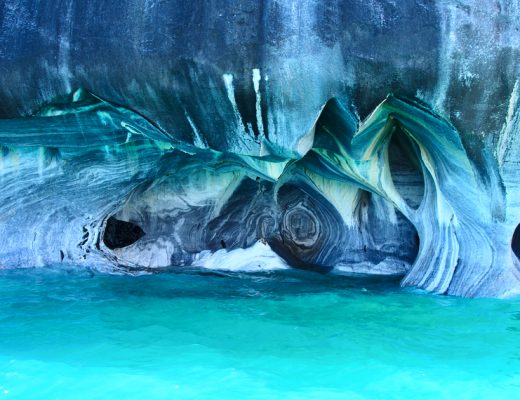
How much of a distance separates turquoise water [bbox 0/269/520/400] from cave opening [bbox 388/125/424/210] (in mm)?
534

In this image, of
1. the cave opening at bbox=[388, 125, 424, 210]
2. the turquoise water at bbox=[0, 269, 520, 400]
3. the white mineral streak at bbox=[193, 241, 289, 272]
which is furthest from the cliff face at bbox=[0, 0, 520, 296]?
the turquoise water at bbox=[0, 269, 520, 400]

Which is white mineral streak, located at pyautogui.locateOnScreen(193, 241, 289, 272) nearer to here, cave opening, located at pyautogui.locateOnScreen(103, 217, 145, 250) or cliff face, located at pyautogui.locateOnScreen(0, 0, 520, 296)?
cliff face, located at pyautogui.locateOnScreen(0, 0, 520, 296)

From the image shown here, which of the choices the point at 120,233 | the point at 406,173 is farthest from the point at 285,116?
the point at 120,233

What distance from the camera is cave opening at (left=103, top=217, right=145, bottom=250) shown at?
4.24 metres

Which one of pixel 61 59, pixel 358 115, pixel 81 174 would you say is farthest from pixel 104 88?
pixel 358 115

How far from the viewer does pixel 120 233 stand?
427cm

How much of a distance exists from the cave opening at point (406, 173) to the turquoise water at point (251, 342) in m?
0.53

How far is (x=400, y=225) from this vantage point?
3980 mm

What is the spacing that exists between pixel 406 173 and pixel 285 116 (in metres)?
0.95

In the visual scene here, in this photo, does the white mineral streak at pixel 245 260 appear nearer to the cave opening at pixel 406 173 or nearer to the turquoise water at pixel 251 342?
the turquoise water at pixel 251 342

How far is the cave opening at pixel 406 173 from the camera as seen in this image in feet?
11.7

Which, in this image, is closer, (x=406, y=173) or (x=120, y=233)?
(x=406, y=173)

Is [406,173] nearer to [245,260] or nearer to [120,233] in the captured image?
[245,260]

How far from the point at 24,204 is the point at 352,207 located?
2024 mm
